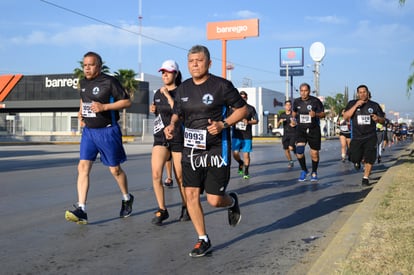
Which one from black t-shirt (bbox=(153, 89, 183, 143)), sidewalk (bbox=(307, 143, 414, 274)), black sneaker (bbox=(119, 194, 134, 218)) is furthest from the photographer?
black sneaker (bbox=(119, 194, 134, 218))

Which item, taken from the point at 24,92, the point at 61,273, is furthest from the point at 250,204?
the point at 24,92

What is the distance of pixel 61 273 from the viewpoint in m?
3.97

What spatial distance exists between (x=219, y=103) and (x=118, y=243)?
177cm

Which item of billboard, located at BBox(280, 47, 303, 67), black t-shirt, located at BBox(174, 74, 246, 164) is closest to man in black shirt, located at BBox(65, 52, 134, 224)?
black t-shirt, located at BBox(174, 74, 246, 164)

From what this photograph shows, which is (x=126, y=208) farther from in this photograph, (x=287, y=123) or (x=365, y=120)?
(x=287, y=123)

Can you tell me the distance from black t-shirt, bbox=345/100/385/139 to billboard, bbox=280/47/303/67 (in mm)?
59738

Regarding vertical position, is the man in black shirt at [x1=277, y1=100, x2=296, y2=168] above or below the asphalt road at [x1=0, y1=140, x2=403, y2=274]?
above

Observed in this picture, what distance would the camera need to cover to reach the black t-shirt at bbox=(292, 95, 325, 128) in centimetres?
1002

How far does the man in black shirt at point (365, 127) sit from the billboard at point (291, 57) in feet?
196

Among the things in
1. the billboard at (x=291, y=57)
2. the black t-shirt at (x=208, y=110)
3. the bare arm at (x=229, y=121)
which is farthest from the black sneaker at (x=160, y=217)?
the billboard at (x=291, y=57)

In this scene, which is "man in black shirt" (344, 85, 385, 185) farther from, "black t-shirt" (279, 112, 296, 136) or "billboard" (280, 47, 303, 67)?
"billboard" (280, 47, 303, 67)

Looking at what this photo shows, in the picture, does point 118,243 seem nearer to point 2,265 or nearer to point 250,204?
point 2,265

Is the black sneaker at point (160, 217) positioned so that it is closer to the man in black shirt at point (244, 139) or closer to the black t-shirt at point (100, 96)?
the black t-shirt at point (100, 96)

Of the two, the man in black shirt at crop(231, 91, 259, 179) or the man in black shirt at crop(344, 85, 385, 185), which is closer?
the man in black shirt at crop(344, 85, 385, 185)
